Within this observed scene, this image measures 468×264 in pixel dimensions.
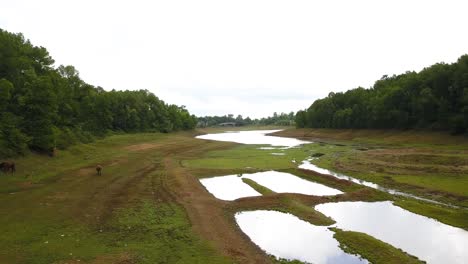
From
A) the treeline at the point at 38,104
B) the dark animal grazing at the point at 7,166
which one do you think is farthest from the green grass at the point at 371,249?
the treeline at the point at 38,104

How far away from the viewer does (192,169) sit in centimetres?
4784

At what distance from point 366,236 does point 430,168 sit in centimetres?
2735

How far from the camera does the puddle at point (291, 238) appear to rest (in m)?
18.7

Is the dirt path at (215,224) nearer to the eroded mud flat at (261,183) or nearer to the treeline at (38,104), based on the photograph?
the eroded mud flat at (261,183)

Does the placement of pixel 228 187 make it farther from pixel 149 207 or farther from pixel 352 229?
pixel 352 229

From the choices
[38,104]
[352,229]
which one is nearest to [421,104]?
[352,229]

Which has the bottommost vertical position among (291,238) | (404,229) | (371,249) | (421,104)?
(404,229)

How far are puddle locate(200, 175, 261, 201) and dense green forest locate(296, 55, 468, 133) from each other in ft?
184

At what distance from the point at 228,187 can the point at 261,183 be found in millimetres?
4075

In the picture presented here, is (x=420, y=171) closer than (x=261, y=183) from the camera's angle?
No

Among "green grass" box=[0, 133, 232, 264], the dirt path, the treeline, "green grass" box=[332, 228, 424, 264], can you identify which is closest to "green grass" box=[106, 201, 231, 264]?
"green grass" box=[0, 133, 232, 264]

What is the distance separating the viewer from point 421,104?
8669 centimetres

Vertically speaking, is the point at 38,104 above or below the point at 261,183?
above

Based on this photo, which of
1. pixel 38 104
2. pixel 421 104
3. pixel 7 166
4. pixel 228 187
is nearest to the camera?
pixel 7 166
